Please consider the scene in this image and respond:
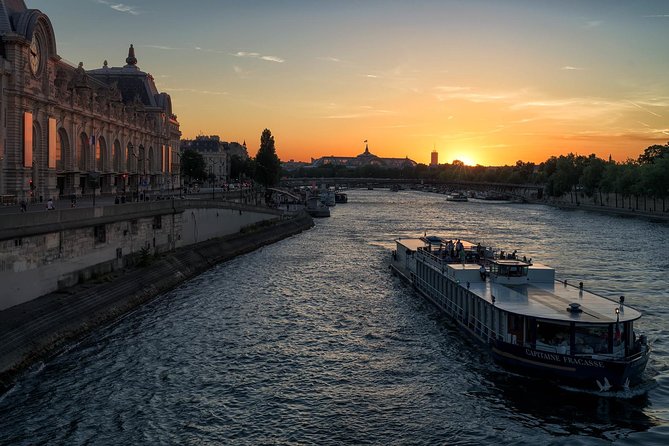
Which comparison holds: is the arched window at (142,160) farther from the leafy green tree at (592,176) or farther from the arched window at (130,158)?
the leafy green tree at (592,176)

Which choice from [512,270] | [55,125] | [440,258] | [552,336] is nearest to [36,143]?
[55,125]

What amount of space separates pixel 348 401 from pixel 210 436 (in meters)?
5.94

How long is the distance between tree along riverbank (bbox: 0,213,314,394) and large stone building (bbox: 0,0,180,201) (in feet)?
26.4

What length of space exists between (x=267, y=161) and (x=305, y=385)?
Answer: 124306mm

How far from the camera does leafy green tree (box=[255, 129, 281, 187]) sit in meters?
149

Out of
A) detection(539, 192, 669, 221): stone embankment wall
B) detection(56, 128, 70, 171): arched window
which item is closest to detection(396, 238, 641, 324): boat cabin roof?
detection(56, 128, 70, 171): arched window

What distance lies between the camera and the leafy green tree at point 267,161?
5861 inches

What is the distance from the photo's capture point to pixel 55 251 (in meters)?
36.9

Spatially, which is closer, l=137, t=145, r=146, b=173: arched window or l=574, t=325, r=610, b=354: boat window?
l=574, t=325, r=610, b=354: boat window

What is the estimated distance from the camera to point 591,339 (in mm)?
27188

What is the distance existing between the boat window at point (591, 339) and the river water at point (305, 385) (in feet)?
6.16

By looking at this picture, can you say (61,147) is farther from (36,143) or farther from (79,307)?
(79,307)

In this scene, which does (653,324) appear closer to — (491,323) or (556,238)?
(491,323)

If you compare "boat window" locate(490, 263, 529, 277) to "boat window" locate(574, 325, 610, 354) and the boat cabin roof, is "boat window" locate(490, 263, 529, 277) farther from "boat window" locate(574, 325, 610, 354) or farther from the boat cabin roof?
"boat window" locate(574, 325, 610, 354)
